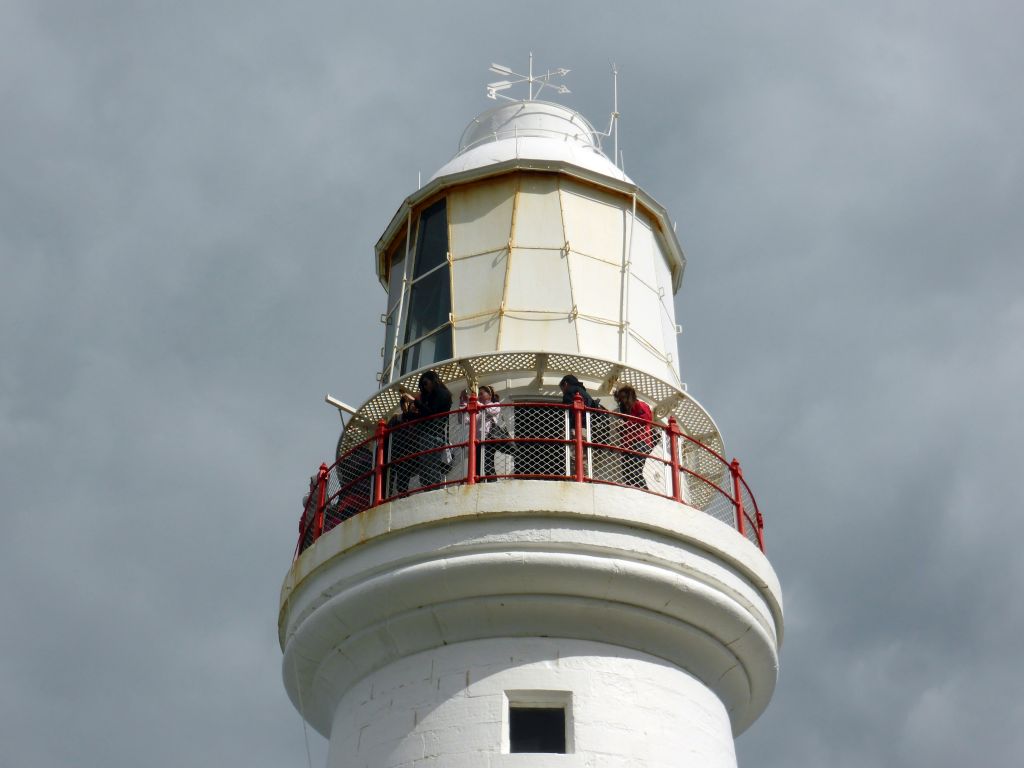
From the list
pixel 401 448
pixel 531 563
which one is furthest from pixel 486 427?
pixel 531 563

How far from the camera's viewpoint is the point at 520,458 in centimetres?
1355

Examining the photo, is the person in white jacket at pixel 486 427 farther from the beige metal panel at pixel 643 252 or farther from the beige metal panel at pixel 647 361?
the beige metal panel at pixel 643 252

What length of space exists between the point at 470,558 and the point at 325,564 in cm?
164

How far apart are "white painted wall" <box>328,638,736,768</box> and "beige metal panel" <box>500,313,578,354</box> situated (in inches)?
139

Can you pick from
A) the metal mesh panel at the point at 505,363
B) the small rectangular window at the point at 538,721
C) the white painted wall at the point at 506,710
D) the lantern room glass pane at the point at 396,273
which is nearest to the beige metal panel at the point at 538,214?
the lantern room glass pane at the point at 396,273

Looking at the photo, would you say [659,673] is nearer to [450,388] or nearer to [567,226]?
[450,388]

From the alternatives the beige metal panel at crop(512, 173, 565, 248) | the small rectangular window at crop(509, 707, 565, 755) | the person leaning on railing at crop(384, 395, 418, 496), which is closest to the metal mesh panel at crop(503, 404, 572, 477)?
the person leaning on railing at crop(384, 395, 418, 496)

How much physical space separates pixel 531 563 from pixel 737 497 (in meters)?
2.52

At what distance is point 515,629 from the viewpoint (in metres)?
12.8

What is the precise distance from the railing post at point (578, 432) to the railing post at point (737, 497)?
1724mm

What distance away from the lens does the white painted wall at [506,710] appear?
12.2 metres

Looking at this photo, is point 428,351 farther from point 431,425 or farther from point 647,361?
point 647,361

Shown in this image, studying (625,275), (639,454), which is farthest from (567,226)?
(639,454)

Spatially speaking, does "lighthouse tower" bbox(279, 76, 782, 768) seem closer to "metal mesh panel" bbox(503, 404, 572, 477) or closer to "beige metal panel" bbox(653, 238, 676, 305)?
"metal mesh panel" bbox(503, 404, 572, 477)
